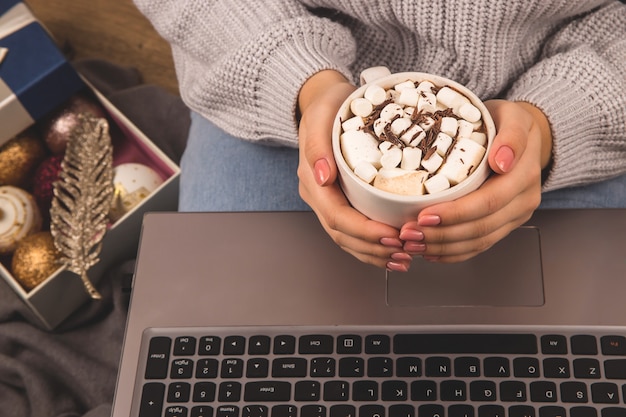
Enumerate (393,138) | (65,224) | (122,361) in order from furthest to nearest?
(65,224)
(122,361)
(393,138)

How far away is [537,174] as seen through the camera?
0.46 metres

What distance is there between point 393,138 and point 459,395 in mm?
206

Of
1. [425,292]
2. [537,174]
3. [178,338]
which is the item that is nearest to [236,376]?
[178,338]

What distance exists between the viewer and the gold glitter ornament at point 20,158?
0.85 metres

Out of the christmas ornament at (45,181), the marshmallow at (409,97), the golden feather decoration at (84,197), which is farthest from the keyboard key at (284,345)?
the christmas ornament at (45,181)

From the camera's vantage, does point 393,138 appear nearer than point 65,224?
Yes

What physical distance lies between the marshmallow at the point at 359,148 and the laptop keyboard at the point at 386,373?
164mm

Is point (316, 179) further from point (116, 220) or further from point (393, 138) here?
point (116, 220)

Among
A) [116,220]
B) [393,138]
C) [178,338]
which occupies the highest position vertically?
[393,138]

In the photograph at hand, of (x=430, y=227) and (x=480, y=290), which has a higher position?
(x=430, y=227)

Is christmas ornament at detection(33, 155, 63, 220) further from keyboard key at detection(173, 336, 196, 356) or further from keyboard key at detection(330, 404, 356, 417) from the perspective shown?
keyboard key at detection(330, 404, 356, 417)

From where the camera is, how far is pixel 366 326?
0.51 m

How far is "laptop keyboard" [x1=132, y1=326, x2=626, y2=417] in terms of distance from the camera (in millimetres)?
475

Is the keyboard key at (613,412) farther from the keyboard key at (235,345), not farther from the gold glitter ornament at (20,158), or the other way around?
the gold glitter ornament at (20,158)
